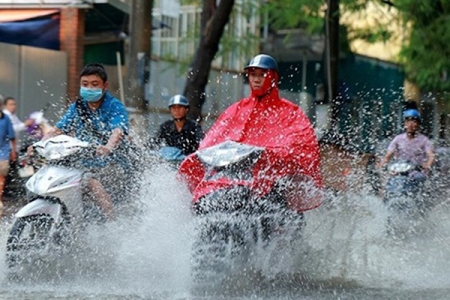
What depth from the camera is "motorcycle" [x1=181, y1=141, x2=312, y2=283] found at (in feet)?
21.4

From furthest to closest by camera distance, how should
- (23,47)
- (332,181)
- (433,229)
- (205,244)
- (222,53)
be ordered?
(222,53) < (23,47) < (433,229) < (332,181) < (205,244)

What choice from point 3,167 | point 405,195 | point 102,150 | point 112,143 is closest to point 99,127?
point 112,143

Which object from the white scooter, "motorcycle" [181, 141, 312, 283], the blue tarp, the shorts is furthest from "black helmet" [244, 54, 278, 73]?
the blue tarp

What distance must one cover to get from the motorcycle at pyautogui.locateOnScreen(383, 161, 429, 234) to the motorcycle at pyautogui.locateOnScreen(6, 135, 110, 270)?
3.83 m

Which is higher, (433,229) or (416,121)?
(416,121)

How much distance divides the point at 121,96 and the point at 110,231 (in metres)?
9.16

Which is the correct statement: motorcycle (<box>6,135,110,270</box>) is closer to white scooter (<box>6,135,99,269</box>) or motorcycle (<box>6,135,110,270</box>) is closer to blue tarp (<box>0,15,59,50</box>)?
white scooter (<box>6,135,99,269</box>)

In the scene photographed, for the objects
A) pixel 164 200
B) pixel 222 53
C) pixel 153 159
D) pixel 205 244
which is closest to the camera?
pixel 205 244

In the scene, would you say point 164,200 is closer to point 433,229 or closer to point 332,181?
point 332,181

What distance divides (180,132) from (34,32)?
8.20m

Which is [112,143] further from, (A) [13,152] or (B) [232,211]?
(A) [13,152]

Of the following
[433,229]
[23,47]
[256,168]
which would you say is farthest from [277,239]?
[23,47]

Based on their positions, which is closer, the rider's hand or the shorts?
the rider's hand

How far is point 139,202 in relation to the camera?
7602 mm
